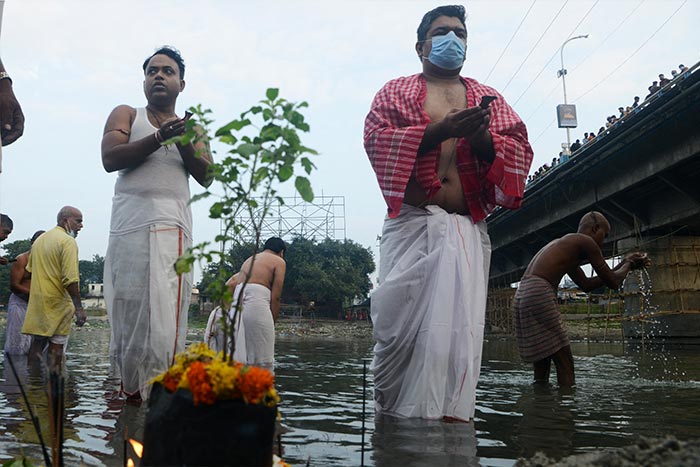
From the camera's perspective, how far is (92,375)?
23.3 feet

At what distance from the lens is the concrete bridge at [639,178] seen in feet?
48.3

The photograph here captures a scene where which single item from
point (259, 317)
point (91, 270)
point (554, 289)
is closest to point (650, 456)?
point (554, 289)

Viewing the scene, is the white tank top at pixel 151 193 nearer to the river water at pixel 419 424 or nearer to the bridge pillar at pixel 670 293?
the river water at pixel 419 424

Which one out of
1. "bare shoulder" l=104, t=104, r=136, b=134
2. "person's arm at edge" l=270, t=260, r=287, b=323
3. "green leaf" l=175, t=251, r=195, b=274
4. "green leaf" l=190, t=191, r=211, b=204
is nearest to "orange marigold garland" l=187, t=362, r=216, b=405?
"green leaf" l=175, t=251, r=195, b=274

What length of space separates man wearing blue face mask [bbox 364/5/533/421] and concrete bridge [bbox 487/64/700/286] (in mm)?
10882

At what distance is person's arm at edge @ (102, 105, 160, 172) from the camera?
3.75 metres

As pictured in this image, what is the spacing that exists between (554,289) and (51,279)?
16.6 ft

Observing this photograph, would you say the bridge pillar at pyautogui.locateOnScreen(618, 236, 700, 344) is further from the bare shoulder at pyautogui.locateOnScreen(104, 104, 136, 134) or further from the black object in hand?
the bare shoulder at pyautogui.locateOnScreen(104, 104, 136, 134)

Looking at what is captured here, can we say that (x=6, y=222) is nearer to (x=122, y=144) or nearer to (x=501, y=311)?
(x=122, y=144)

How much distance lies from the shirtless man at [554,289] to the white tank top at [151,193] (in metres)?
3.33

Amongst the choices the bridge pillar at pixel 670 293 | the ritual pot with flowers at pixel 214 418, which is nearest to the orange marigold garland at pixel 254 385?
the ritual pot with flowers at pixel 214 418

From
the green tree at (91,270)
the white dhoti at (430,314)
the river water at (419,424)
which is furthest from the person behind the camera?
the green tree at (91,270)

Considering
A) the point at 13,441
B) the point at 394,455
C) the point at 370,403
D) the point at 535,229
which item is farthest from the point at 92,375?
the point at 535,229

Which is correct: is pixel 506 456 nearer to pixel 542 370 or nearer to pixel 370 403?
pixel 370 403
